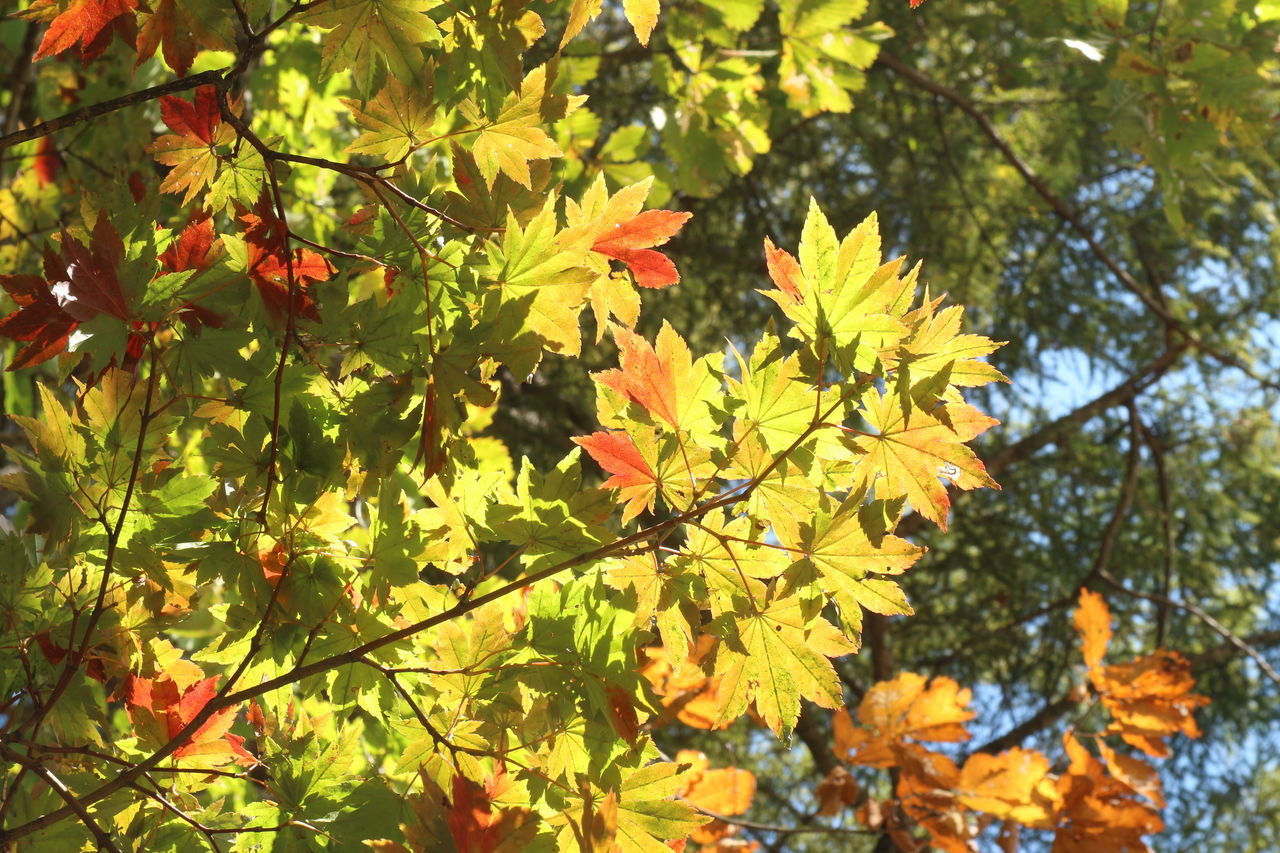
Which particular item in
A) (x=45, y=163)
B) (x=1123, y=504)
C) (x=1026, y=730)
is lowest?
(x=1026, y=730)

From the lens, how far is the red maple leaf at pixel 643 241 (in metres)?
0.90

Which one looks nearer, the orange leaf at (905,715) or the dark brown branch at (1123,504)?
the orange leaf at (905,715)

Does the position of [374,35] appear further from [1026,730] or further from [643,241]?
[1026,730]

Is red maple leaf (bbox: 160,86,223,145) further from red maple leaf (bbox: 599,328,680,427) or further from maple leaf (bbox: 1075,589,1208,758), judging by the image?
maple leaf (bbox: 1075,589,1208,758)

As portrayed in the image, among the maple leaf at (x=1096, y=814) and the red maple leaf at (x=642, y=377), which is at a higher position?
the red maple leaf at (x=642, y=377)

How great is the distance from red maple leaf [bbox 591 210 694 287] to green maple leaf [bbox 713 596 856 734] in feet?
0.91

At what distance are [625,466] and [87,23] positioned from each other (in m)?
0.59

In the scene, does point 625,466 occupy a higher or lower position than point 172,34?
lower

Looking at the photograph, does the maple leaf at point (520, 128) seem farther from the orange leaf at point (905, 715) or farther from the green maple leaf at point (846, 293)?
the orange leaf at point (905, 715)

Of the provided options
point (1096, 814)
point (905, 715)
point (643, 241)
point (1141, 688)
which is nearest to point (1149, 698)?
point (1141, 688)

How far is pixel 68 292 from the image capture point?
0.75 metres

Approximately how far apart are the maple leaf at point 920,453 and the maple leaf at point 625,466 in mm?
159

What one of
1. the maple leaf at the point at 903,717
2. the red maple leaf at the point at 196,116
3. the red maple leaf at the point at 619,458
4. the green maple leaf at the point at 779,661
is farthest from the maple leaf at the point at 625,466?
the maple leaf at the point at 903,717

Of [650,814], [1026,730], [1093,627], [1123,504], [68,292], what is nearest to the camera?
[68,292]
